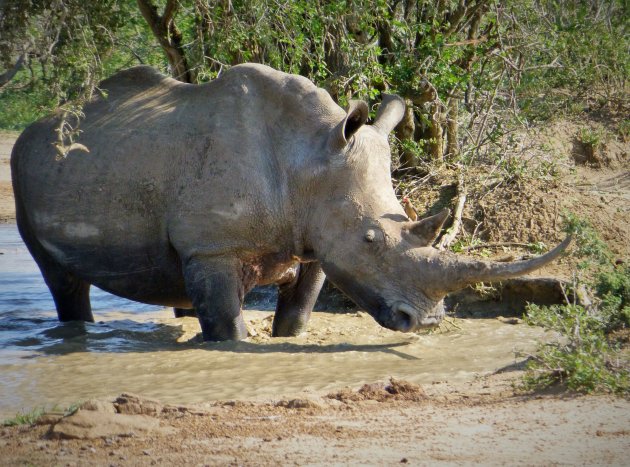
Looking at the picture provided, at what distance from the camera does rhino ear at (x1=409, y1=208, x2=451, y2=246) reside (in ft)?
26.2

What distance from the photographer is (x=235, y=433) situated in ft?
18.4

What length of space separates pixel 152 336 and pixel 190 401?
306cm

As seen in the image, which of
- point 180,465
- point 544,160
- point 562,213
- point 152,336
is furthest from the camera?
point 544,160

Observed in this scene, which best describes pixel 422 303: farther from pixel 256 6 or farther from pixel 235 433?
pixel 256 6

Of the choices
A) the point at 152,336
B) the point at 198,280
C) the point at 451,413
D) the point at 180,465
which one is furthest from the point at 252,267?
the point at 180,465

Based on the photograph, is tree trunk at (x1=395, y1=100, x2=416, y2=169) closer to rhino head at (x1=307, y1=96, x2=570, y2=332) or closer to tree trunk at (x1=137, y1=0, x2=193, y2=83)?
tree trunk at (x1=137, y1=0, x2=193, y2=83)

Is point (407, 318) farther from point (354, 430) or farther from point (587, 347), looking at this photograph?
point (354, 430)

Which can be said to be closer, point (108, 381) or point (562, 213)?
point (108, 381)

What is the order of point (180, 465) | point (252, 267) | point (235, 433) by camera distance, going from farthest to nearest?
point (252, 267)
point (235, 433)
point (180, 465)

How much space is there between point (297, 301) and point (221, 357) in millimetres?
1510

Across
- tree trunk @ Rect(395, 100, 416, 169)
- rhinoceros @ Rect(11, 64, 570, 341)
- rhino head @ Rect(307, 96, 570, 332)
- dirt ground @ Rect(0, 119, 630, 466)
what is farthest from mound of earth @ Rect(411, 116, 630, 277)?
dirt ground @ Rect(0, 119, 630, 466)

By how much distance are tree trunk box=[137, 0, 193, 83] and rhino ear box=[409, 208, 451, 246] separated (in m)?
3.79

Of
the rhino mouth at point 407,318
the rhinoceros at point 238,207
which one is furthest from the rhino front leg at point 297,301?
the rhino mouth at point 407,318

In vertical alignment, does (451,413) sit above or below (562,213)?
below
